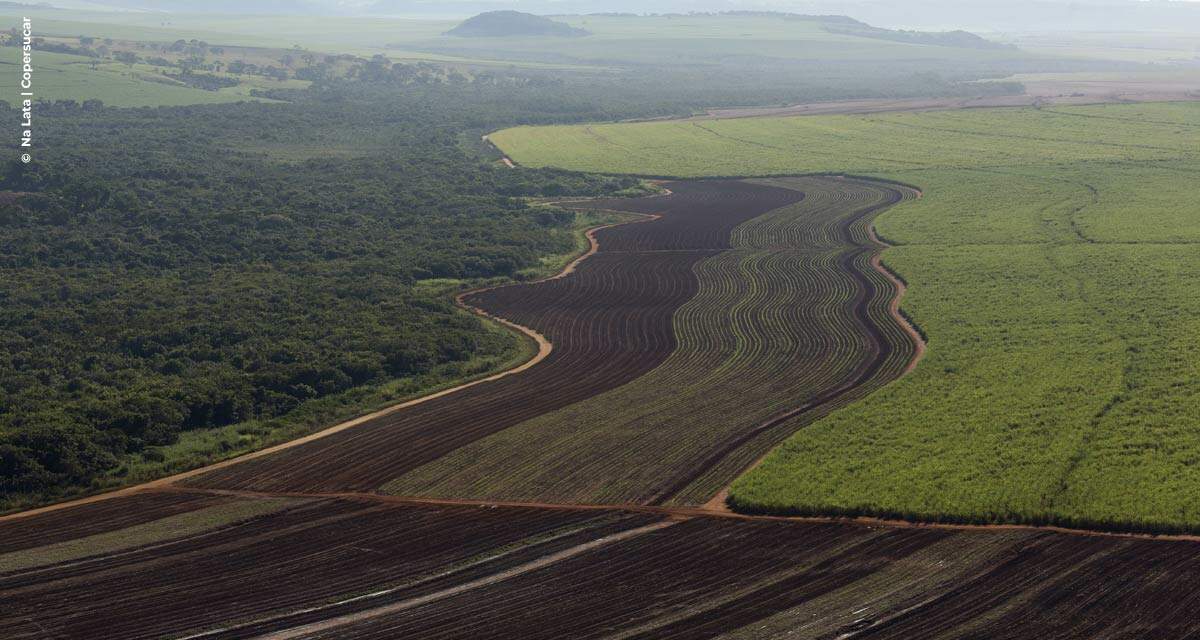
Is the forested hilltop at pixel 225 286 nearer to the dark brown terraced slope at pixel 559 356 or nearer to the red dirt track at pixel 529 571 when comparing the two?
the dark brown terraced slope at pixel 559 356

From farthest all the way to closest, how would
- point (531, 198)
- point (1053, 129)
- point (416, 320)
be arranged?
point (1053, 129) < point (531, 198) < point (416, 320)

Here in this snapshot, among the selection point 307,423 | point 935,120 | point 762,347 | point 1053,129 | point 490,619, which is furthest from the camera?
point 935,120

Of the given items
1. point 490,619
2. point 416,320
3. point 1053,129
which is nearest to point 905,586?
point 490,619

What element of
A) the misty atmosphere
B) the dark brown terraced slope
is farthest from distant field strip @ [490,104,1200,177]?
the dark brown terraced slope

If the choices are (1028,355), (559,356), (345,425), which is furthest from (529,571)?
(1028,355)

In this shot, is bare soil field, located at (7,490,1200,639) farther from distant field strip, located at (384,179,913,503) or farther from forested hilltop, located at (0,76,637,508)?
forested hilltop, located at (0,76,637,508)

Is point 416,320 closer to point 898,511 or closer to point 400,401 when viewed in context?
point 400,401
